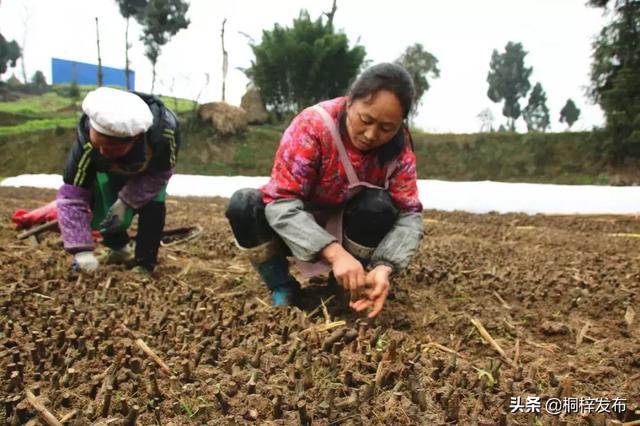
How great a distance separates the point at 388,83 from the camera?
65.9 inches

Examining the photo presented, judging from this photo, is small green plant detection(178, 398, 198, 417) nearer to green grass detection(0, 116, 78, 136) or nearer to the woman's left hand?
the woman's left hand

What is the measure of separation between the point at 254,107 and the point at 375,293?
1688 cm

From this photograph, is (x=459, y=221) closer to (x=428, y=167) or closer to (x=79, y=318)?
(x=79, y=318)

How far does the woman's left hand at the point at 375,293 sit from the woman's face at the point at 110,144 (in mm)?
1167

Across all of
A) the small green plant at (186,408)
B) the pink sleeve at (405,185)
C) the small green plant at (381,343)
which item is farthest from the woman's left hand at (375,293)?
the small green plant at (186,408)

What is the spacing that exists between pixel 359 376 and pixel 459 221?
4975 mm

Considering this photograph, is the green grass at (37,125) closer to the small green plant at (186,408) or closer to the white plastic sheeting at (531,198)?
the white plastic sheeting at (531,198)

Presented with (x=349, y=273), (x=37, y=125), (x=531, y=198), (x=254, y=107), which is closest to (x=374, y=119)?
(x=349, y=273)

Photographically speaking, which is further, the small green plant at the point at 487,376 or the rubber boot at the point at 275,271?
the rubber boot at the point at 275,271

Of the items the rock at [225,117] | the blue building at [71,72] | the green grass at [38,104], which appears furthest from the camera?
the blue building at [71,72]

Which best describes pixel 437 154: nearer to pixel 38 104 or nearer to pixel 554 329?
pixel 554 329

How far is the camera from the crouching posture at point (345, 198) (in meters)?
1.71

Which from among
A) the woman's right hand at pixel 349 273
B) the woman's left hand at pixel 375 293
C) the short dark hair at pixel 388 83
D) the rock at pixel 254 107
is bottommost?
the woman's left hand at pixel 375 293

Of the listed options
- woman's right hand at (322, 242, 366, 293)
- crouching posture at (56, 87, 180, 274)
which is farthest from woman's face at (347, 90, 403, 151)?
crouching posture at (56, 87, 180, 274)
